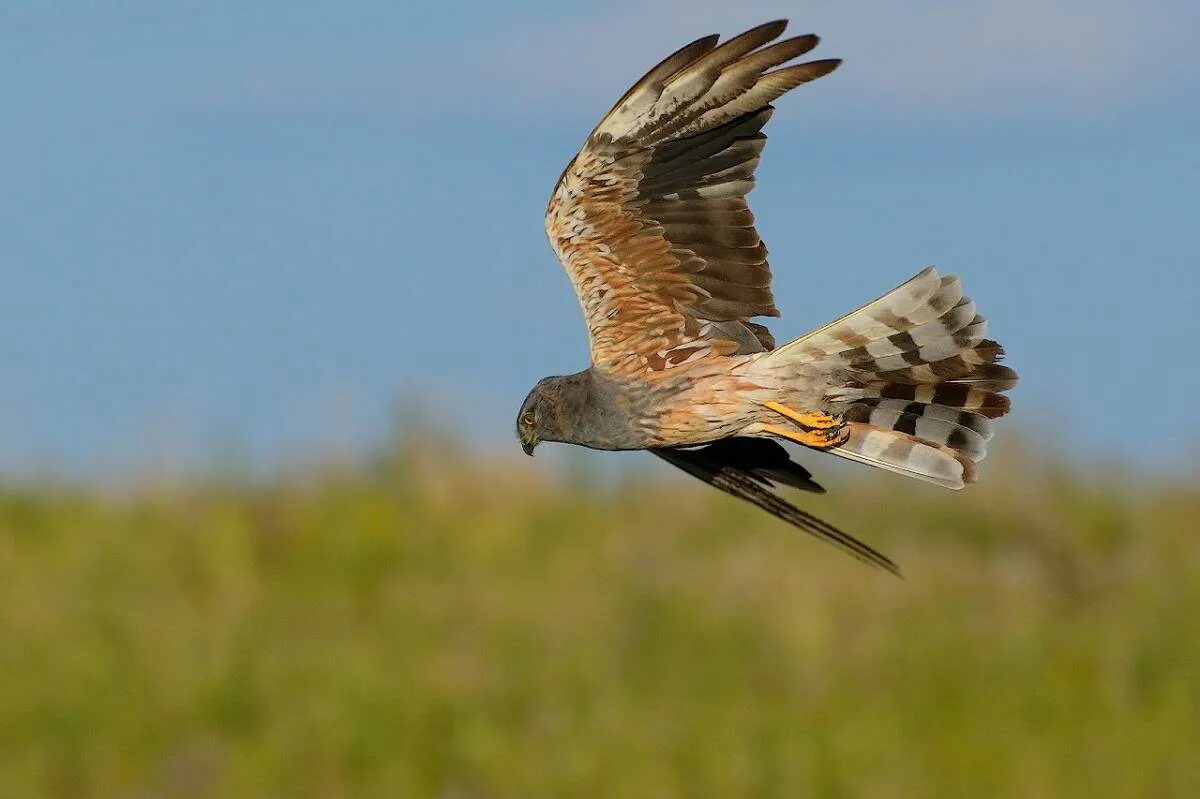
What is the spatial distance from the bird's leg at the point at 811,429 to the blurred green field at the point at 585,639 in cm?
694

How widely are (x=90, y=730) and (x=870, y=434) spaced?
937cm

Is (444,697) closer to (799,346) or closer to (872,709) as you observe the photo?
(872,709)

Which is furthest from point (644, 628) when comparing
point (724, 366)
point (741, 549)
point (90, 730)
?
point (724, 366)

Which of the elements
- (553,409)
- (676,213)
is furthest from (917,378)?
(553,409)

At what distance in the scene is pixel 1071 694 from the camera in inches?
553

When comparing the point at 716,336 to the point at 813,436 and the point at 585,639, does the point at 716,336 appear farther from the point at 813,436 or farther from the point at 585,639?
the point at 585,639

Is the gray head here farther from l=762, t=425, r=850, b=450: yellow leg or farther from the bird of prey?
l=762, t=425, r=850, b=450: yellow leg

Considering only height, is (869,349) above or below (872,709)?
above

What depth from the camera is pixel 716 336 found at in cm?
625

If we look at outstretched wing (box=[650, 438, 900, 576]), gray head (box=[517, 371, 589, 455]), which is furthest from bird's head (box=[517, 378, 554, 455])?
outstretched wing (box=[650, 438, 900, 576])

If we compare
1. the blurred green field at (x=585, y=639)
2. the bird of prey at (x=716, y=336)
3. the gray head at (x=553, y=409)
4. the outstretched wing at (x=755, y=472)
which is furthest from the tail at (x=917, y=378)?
the blurred green field at (x=585, y=639)

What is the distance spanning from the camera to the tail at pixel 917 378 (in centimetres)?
591

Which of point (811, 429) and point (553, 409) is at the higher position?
point (553, 409)

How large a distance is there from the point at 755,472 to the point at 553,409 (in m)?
0.76
